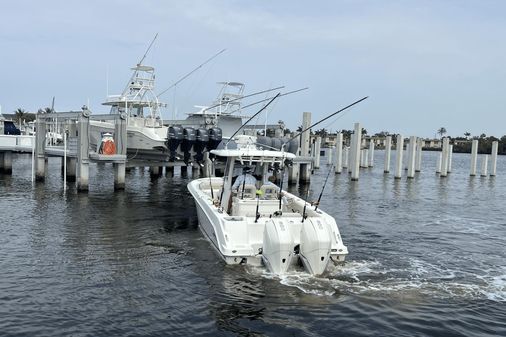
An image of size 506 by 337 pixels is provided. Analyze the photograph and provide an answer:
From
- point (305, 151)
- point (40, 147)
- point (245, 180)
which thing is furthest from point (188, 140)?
point (245, 180)

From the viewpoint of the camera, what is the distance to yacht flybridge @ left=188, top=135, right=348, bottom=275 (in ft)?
36.9

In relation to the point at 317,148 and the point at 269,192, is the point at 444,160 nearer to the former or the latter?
the point at 317,148

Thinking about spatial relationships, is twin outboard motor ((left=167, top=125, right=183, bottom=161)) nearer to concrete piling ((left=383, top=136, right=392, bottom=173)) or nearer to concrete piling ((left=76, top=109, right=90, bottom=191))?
concrete piling ((left=76, top=109, right=90, bottom=191))

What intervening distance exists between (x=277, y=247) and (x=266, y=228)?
0.65 m

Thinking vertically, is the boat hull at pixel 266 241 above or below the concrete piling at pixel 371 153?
below

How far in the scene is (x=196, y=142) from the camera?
30000 millimetres

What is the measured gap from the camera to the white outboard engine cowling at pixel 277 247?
11.1 meters

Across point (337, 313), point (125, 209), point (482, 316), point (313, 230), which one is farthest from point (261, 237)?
point (125, 209)

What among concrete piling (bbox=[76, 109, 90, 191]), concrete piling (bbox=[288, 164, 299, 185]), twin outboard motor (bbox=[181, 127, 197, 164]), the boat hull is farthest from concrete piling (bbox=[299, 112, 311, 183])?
the boat hull

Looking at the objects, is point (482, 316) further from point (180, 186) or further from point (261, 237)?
point (180, 186)

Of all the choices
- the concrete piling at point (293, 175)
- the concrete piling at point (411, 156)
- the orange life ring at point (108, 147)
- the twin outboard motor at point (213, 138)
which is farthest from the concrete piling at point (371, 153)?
the orange life ring at point (108, 147)

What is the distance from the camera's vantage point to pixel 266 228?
456 inches

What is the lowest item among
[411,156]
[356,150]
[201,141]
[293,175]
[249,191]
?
[293,175]

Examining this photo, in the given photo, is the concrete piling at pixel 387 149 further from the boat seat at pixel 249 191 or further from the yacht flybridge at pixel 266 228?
the boat seat at pixel 249 191
